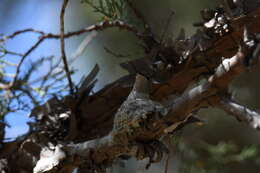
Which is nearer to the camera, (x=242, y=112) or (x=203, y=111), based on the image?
(x=242, y=112)

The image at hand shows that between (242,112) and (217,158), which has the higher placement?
(242,112)

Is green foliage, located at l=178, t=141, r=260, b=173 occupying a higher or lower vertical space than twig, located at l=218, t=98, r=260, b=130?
lower

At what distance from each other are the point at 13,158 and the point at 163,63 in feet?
1.43

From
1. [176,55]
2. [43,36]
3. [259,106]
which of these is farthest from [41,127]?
[259,106]

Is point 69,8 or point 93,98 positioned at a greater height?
point 69,8

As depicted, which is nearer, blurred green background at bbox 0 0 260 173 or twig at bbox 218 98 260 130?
twig at bbox 218 98 260 130

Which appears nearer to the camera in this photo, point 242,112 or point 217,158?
point 242,112

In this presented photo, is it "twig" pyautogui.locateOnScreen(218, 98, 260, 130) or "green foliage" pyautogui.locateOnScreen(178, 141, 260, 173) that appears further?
"green foliage" pyautogui.locateOnScreen(178, 141, 260, 173)

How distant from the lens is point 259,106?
1658 mm

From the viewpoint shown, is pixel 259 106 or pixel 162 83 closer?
pixel 162 83

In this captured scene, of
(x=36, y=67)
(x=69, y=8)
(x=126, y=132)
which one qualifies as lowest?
(x=126, y=132)

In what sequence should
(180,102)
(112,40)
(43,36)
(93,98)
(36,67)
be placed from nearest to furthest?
1. (180,102)
2. (93,98)
3. (43,36)
4. (36,67)
5. (112,40)

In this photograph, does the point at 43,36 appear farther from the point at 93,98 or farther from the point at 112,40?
the point at 112,40

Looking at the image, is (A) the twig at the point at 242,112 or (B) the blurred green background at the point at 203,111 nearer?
(A) the twig at the point at 242,112
